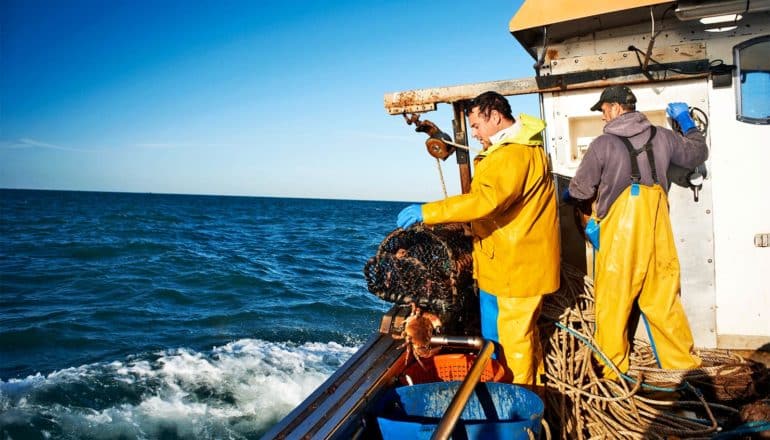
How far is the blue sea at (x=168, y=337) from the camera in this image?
5801 millimetres

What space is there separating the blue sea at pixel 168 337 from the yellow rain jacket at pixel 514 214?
407cm

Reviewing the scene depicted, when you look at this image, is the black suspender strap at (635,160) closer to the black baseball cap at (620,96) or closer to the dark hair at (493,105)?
the black baseball cap at (620,96)

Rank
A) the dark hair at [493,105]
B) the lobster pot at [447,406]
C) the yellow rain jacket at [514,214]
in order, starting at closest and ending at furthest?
1. the lobster pot at [447,406]
2. the yellow rain jacket at [514,214]
3. the dark hair at [493,105]

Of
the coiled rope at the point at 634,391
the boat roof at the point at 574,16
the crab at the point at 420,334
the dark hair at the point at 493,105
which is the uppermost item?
the boat roof at the point at 574,16

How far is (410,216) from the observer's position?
2.73 m

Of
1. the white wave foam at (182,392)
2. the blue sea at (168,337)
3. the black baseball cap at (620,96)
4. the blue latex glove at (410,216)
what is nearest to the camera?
the blue latex glove at (410,216)

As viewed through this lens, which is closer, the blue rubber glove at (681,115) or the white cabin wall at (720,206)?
the blue rubber glove at (681,115)

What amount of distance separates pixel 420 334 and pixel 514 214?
2.96 ft

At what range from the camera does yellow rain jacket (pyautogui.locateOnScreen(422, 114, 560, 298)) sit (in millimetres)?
2562

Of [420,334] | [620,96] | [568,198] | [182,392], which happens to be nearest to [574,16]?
[620,96]

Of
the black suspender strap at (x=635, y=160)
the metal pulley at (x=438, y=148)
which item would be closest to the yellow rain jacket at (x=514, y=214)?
the black suspender strap at (x=635, y=160)

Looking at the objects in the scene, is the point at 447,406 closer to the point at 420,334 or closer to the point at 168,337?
the point at 420,334

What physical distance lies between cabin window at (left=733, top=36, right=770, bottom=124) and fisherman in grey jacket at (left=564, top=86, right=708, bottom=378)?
867 millimetres

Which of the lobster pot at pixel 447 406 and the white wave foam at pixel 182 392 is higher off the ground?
the lobster pot at pixel 447 406
